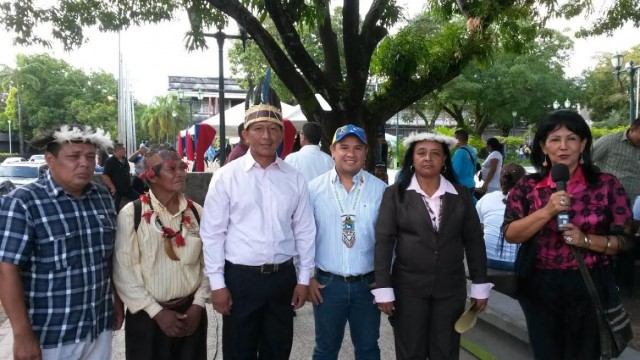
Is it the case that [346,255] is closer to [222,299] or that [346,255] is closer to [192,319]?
[222,299]

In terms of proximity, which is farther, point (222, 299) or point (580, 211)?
point (222, 299)

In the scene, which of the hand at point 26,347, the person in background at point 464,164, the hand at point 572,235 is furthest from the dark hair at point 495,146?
the hand at point 26,347

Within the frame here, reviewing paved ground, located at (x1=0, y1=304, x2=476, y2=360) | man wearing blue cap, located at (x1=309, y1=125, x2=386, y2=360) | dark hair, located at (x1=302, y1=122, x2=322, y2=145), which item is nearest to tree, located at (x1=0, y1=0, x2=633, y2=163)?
dark hair, located at (x1=302, y1=122, x2=322, y2=145)

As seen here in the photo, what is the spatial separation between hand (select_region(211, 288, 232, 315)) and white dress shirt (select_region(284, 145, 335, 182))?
2.49m

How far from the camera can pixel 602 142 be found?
17.4 ft

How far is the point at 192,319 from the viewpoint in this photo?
2.89 metres

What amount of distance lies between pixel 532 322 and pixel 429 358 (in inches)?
27.3

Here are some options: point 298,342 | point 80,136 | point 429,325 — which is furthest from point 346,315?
point 80,136

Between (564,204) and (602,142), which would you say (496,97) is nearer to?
(602,142)

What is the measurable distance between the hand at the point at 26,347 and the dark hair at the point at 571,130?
8.38 feet

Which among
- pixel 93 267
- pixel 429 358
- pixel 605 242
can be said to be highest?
pixel 605 242

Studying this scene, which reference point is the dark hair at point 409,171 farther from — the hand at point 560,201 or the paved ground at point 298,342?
the paved ground at point 298,342

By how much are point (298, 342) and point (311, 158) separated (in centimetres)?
188

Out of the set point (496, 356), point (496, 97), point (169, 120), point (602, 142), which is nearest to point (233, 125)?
point (602, 142)
